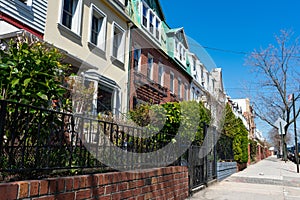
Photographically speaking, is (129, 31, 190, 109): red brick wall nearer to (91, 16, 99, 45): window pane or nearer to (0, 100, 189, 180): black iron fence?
(91, 16, 99, 45): window pane

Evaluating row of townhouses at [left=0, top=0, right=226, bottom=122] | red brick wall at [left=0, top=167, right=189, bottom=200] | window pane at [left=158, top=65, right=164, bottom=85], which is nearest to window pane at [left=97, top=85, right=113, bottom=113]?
row of townhouses at [left=0, top=0, right=226, bottom=122]

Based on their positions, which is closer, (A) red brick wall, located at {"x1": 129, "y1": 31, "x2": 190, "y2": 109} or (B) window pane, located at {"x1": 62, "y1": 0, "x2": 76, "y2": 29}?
(B) window pane, located at {"x1": 62, "y1": 0, "x2": 76, "y2": 29}

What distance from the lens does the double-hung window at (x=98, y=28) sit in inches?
393

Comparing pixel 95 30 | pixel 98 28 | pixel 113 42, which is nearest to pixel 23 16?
pixel 95 30

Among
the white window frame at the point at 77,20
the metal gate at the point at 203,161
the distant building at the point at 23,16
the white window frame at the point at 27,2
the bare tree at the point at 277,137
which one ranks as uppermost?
the white window frame at the point at 77,20

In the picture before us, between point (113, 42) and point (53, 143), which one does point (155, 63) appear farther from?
point (53, 143)

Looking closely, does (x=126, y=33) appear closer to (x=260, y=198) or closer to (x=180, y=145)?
(x=180, y=145)

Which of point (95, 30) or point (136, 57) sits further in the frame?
point (136, 57)

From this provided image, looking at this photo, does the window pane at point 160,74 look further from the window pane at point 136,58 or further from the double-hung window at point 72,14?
the double-hung window at point 72,14

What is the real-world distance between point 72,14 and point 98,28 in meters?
1.49

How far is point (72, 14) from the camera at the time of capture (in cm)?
898

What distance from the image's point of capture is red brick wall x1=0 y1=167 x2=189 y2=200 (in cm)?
219

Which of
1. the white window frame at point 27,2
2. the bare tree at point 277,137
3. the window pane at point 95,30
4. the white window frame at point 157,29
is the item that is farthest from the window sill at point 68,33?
the bare tree at point 277,137

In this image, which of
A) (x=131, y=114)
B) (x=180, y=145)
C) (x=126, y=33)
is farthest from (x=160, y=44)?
(x=180, y=145)
